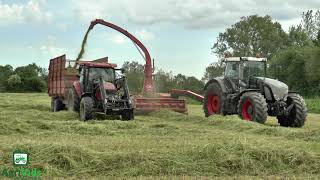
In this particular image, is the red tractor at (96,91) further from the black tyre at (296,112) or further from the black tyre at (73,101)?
the black tyre at (296,112)

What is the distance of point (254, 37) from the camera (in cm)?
5772

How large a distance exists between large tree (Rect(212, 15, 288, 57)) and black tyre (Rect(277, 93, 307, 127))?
42.1 metres

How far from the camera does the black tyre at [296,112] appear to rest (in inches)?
555

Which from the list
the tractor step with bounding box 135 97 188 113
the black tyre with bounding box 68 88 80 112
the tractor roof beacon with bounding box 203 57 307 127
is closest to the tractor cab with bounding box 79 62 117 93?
the black tyre with bounding box 68 88 80 112

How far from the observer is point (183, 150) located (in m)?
7.47

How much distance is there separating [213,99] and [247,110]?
2.44 metres

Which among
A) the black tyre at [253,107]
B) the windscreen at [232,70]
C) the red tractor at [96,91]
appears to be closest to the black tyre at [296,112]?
the black tyre at [253,107]

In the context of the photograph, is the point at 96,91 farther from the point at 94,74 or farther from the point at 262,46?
the point at 262,46

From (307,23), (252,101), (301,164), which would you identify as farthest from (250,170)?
(307,23)

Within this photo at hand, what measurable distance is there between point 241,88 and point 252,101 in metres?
1.49

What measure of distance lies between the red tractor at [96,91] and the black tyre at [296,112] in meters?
4.57

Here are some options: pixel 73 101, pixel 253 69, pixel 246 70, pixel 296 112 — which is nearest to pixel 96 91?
pixel 73 101

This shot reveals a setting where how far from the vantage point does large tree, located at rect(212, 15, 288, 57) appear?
56.7 meters

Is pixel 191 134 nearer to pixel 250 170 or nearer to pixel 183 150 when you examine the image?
pixel 183 150
